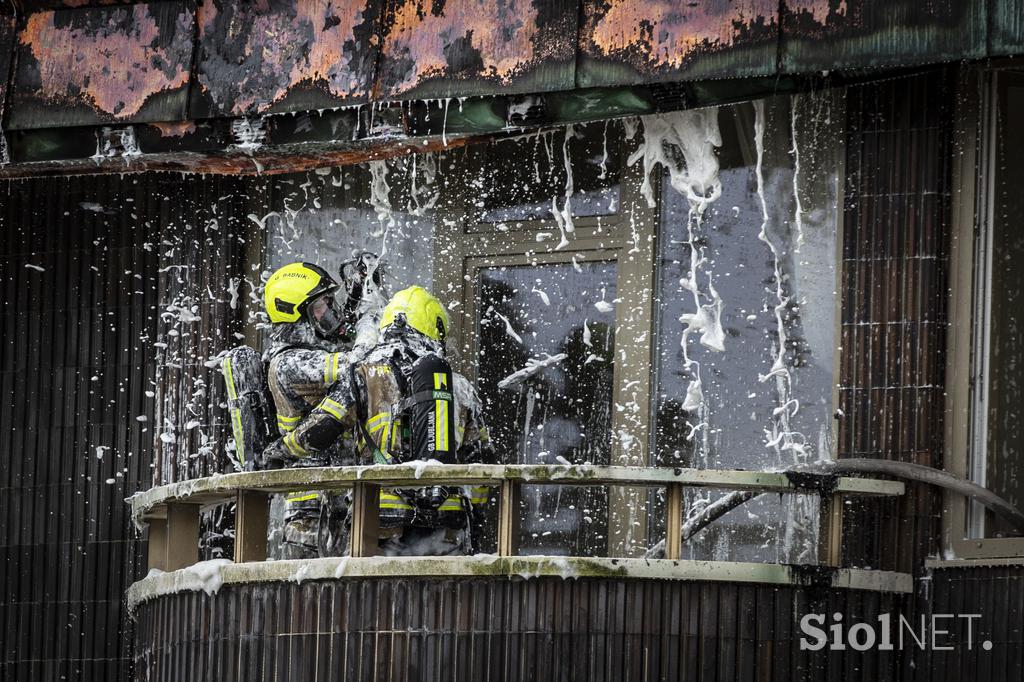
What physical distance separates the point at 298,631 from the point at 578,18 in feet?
12.3

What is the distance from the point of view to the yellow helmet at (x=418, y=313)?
1230cm

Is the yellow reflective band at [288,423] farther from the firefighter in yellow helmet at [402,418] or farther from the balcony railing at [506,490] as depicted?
the balcony railing at [506,490]

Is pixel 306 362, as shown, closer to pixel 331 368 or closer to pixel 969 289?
pixel 331 368

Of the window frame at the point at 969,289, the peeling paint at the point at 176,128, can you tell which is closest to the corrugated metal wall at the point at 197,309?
the peeling paint at the point at 176,128

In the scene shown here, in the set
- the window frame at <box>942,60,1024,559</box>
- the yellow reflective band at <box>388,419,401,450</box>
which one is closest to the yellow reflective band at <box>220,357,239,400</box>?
the yellow reflective band at <box>388,419,401,450</box>

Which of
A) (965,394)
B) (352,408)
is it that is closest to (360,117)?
(352,408)

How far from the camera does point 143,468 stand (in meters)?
14.1

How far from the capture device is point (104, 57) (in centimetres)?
1382

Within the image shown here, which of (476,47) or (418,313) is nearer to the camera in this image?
(418,313)

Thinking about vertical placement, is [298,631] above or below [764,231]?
below

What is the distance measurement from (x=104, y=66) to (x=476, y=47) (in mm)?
2366

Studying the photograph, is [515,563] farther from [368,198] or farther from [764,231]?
[368,198]

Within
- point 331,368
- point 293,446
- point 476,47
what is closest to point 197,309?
point 331,368

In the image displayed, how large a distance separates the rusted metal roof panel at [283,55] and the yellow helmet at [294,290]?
110cm
